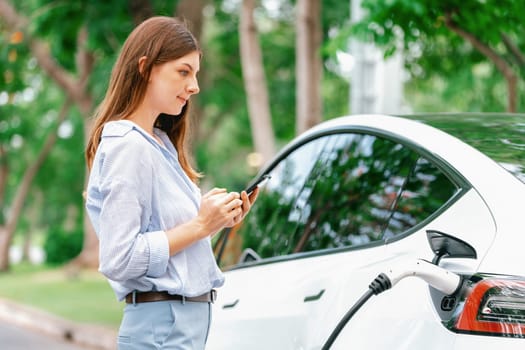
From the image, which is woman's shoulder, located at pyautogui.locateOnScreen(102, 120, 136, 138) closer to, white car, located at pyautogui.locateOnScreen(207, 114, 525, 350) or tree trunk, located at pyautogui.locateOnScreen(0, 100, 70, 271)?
white car, located at pyautogui.locateOnScreen(207, 114, 525, 350)

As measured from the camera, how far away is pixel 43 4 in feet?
50.8

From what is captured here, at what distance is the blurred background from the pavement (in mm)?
374

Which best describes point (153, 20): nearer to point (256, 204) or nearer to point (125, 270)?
point (125, 270)

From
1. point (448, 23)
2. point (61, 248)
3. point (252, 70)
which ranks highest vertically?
point (448, 23)

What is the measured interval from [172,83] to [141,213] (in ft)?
1.21

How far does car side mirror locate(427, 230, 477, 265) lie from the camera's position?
2.49 m

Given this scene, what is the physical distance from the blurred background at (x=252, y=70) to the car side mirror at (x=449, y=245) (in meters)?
1.40

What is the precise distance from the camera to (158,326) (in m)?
2.60

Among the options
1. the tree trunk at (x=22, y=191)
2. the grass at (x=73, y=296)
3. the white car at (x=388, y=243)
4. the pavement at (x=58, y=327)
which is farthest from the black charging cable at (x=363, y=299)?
the tree trunk at (x=22, y=191)

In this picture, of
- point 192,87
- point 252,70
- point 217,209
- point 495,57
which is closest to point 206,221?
point 217,209

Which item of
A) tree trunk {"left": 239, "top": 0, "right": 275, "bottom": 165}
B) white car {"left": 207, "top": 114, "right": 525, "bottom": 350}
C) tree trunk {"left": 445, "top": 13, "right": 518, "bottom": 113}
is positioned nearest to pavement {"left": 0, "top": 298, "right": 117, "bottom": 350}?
tree trunk {"left": 239, "top": 0, "right": 275, "bottom": 165}

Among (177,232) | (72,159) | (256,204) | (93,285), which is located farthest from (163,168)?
(72,159)

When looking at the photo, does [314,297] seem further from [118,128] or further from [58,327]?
[58,327]

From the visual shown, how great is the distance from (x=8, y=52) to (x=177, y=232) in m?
17.6
